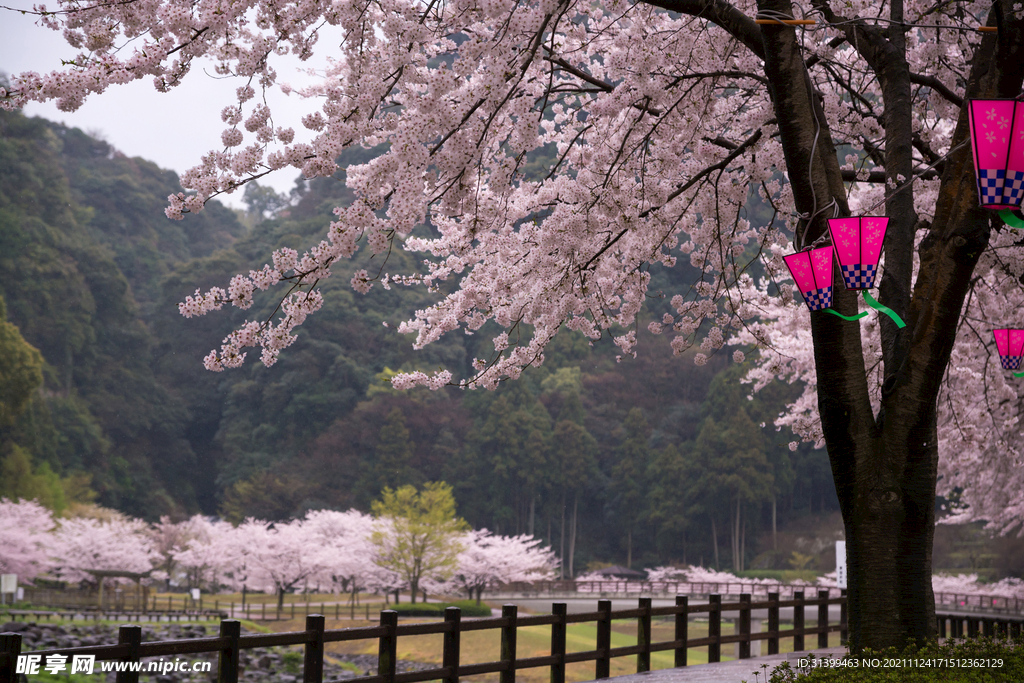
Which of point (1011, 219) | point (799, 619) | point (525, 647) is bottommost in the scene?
point (525, 647)

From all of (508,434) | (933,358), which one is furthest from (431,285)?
(508,434)

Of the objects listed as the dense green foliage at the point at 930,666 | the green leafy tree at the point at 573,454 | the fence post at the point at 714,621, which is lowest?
the fence post at the point at 714,621

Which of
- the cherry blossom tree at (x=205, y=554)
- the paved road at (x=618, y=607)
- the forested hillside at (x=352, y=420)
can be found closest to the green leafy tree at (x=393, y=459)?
the forested hillside at (x=352, y=420)

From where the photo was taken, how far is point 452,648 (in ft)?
18.5

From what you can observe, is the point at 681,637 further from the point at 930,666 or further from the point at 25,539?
the point at 25,539

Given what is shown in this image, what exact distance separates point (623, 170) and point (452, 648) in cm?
356

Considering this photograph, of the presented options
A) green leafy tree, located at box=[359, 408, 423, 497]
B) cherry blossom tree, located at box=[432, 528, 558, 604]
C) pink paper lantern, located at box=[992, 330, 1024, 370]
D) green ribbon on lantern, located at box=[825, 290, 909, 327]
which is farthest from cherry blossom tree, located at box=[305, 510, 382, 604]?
green ribbon on lantern, located at box=[825, 290, 909, 327]

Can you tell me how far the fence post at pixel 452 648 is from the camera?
18.3 ft

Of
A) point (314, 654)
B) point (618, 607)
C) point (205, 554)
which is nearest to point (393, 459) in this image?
point (205, 554)

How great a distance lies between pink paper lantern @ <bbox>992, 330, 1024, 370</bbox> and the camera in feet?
19.2

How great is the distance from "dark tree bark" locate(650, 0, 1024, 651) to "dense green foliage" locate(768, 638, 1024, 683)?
0.22 m

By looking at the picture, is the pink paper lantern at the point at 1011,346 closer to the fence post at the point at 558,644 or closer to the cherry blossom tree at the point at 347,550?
the fence post at the point at 558,644

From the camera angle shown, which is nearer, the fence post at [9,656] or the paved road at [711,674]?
the fence post at [9,656]

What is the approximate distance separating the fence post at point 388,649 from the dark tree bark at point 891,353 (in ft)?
9.31
